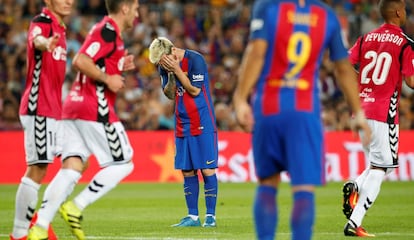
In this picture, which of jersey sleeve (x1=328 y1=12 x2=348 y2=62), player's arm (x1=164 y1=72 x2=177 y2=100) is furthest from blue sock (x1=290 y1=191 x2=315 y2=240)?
player's arm (x1=164 y1=72 x2=177 y2=100)

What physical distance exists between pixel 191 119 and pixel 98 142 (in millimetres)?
3642

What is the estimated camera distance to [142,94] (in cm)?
2397

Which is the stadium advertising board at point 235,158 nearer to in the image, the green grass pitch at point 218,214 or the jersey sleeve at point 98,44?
the green grass pitch at point 218,214

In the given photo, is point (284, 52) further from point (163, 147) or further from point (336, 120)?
point (336, 120)

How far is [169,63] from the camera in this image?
12023 mm

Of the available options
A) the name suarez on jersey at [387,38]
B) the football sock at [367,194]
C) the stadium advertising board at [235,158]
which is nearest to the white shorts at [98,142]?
the football sock at [367,194]

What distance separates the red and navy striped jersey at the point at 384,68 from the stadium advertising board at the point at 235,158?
10634mm

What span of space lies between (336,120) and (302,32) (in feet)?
56.6

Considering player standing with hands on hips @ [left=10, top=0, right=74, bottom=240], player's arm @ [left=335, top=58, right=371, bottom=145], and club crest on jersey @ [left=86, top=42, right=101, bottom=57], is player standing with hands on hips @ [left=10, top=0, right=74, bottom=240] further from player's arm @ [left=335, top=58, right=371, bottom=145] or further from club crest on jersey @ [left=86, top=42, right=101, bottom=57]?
player's arm @ [left=335, top=58, right=371, bottom=145]

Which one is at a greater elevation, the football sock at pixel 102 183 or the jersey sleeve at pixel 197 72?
the jersey sleeve at pixel 197 72

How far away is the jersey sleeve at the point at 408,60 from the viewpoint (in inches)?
436

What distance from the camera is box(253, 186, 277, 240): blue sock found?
7512 millimetres

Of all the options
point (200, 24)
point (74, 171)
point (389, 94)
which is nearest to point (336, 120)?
point (200, 24)

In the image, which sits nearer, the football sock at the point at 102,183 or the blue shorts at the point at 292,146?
the blue shorts at the point at 292,146
